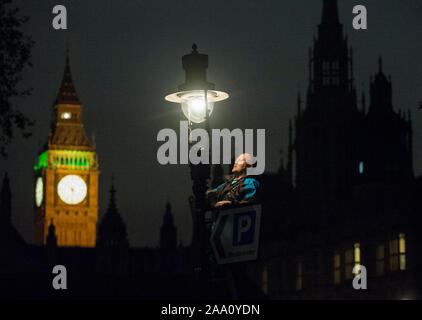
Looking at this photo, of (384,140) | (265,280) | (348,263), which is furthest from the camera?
(384,140)

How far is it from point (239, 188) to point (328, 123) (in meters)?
163

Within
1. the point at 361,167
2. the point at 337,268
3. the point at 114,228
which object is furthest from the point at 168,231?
the point at 337,268

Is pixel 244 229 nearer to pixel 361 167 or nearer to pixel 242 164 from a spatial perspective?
pixel 242 164

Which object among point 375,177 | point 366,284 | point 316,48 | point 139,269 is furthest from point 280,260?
point 316,48

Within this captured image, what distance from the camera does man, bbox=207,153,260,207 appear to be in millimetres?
14461

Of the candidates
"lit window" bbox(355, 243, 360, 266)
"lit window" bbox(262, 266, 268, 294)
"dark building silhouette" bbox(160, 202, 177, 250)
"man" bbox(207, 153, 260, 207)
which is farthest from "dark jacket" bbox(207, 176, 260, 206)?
"dark building silhouette" bbox(160, 202, 177, 250)

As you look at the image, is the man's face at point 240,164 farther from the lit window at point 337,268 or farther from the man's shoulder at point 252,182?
the lit window at point 337,268

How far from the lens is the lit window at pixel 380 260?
96250mm

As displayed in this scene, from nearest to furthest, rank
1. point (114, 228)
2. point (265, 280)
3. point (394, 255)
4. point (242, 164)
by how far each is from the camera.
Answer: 1. point (242, 164)
2. point (394, 255)
3. point (265, 280)
4. point (114, 228)

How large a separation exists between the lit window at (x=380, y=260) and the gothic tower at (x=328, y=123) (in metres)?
61.3

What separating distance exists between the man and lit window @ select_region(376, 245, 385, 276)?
82.8 metres

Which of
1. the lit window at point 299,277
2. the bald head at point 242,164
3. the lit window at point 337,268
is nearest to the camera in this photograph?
the bald head at point 242,164

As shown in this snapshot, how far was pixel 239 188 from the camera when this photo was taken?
1462 cm

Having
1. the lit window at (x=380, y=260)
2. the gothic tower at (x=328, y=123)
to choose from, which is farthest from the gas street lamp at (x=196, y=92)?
the gothic tower at (x=328, y=123)
